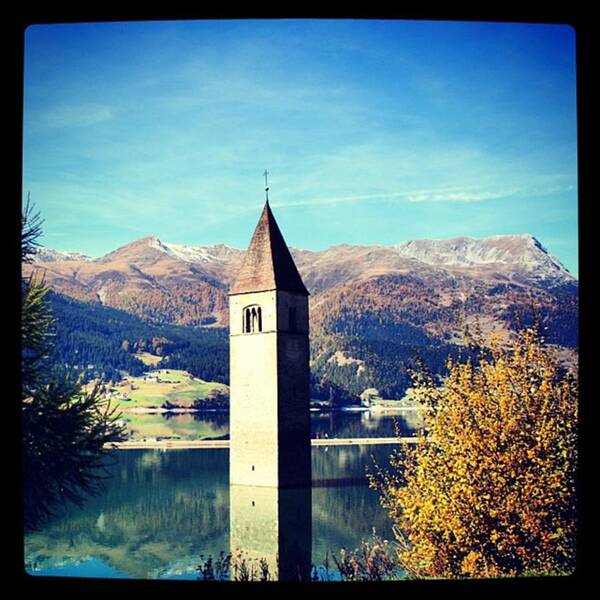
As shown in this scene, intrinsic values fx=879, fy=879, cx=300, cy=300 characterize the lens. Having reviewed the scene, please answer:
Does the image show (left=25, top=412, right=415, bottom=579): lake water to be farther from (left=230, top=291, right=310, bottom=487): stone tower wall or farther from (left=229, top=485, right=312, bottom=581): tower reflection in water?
(left=230, top=291, right=310, bottom=487): stone tower wall

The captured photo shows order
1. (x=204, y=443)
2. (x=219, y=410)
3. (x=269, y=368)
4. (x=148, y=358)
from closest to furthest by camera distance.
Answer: (x=269, y=368) < (x=204, y=443) < (x=219, y=410) < (x=148, y=358)

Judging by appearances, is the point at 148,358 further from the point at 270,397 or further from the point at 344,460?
the point at 270,397

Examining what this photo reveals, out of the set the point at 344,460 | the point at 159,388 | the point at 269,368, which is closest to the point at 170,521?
the point at 269,368

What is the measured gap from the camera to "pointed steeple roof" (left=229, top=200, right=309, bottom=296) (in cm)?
2828

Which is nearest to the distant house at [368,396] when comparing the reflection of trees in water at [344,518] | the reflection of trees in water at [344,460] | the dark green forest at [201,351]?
the dark green forest at [201,351]

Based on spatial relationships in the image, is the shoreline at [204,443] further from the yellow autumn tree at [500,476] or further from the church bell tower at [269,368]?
the yellow autumn tree at [500,476]

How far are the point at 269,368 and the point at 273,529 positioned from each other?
5.31m

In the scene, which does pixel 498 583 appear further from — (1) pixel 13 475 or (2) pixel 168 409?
(2) pixel 168 409

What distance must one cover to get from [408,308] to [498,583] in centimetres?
9186

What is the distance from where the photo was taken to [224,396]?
6359cm

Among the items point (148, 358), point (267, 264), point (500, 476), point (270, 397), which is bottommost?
point (500, 476)

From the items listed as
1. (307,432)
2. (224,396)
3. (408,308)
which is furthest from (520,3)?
(408,308)

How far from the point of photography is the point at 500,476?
12.9 meters

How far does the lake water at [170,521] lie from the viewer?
23719 millimetres
